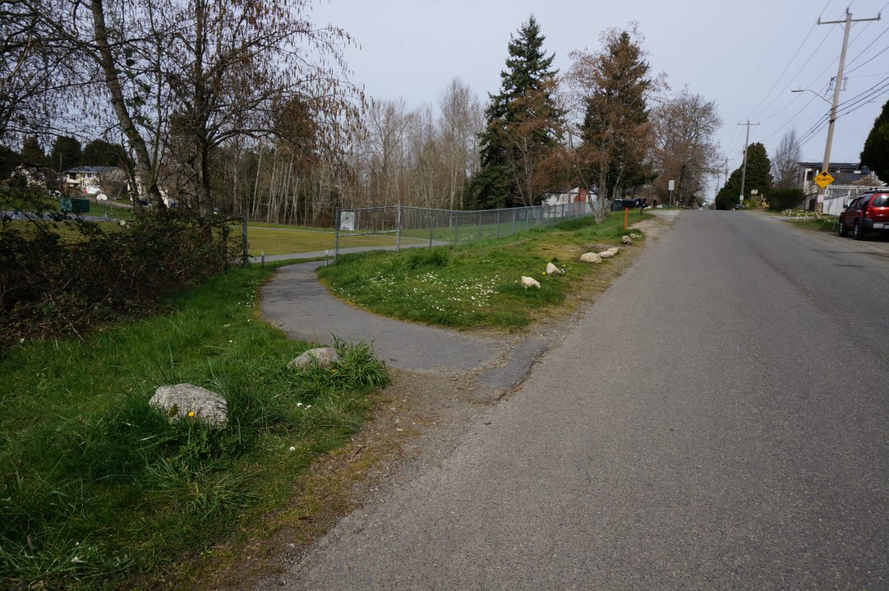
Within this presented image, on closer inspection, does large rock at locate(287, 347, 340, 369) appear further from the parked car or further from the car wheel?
the car wheel

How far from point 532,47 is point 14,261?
43019 millimetres

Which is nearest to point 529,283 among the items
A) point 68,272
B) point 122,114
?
point 68,272

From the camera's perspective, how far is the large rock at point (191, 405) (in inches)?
149

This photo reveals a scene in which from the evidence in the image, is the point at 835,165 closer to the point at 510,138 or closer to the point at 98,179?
the point at 510,138

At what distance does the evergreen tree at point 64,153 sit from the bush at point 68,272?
32.9 inches

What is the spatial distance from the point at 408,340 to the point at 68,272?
4.75 metres

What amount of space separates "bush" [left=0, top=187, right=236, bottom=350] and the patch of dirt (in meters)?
4.35

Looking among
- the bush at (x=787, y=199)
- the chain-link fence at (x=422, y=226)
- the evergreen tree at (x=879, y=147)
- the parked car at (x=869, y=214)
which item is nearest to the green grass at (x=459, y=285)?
the chain-link fence at (x=422, y=226)

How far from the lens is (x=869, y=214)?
19328 mm

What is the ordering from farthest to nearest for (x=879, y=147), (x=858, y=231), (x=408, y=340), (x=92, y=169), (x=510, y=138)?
1. (x=510, y=138)
2. (x=879, y=147)
3. (x=858, y=231)
4. (x=92, y=169)
5. (x=408, y=340)

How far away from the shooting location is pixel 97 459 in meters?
3.48

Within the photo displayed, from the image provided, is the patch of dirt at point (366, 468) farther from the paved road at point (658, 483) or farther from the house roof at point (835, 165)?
the house roof at point (835, 165)

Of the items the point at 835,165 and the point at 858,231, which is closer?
the point at 858,231

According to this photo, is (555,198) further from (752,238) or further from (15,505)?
(15,505)
